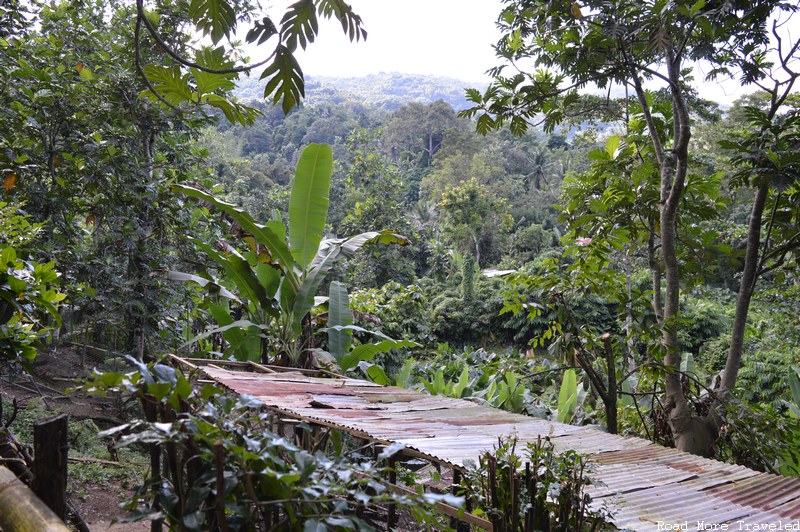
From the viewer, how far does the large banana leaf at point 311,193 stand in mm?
3875

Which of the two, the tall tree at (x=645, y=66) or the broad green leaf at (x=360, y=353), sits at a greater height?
the tall tree at (x=645, y=66)

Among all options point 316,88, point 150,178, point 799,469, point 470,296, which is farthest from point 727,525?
point 316,88

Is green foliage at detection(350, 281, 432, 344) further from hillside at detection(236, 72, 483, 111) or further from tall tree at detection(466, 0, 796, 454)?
hillside at detection(236, 72, 483, 111)

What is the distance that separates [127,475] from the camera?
455 cm

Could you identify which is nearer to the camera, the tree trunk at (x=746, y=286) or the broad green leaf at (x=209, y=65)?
the broad green leaf at (x=209, y=65)

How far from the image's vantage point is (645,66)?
131 inches

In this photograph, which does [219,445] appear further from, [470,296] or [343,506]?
[470,296]

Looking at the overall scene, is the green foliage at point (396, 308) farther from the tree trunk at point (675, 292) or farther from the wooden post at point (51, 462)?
the wooden post at point (51, 462)

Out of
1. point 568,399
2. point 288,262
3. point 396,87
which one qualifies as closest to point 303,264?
point 288,262

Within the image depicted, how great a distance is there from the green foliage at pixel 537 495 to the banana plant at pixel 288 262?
271cm

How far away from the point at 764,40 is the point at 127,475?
5.49 metres

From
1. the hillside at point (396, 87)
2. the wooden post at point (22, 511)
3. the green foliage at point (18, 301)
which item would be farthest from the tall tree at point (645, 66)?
the hillside at point (396, 87)

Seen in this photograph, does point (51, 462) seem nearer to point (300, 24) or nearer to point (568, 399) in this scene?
point (300, 24)

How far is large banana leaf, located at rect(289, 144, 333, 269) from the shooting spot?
3875 millimetres
